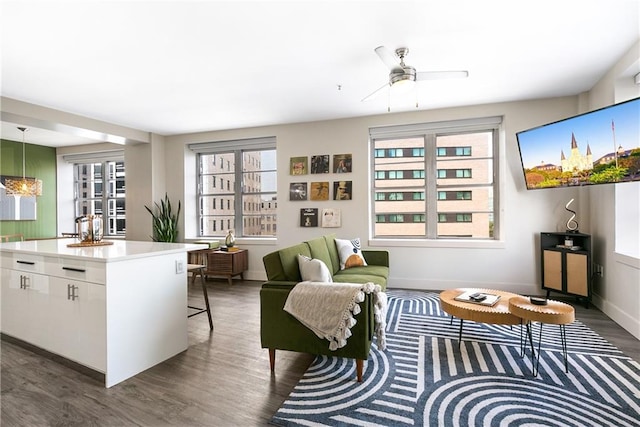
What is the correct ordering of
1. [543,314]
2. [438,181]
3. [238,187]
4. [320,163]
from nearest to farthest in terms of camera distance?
1. [543,314]
2. [438,181]
3. [320,163]
4. [238,187]

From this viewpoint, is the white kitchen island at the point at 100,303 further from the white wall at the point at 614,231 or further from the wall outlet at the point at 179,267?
the white wall at the point at 614,231

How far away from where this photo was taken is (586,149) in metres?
3.17

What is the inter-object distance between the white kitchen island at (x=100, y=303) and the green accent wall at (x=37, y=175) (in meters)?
4.86

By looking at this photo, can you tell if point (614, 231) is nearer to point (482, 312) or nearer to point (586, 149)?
point (586, 149)

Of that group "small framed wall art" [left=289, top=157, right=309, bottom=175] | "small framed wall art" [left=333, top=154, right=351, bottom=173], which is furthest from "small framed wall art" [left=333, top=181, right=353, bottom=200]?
"small framed wall art" [left=289, top=157, right=309, bottom=175]

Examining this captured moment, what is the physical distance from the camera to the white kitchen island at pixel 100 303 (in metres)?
2.15

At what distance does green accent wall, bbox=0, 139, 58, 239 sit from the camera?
620 cm

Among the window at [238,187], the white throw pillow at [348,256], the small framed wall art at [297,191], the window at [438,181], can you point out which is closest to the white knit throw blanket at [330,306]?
the white throw pillow at [348,256]

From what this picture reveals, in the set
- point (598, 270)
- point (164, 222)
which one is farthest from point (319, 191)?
point (598, 270)

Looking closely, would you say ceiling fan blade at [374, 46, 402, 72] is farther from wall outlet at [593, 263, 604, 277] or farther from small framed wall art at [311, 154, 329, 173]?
wall outlet at [593, 263, 604, 277]

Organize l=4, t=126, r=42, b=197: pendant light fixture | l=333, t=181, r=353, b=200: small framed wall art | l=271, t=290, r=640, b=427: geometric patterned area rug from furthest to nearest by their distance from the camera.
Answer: l=333, t=181, r=353, b=200: small framed wall art < l=4, t=126, r=42, b=197: pendant light fixture < l=271, t=290, r=640, b=427: geometric patterned area rug

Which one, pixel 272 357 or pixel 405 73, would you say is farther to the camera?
pixel 405 73

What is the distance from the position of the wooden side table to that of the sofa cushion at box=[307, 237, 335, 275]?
2.24m

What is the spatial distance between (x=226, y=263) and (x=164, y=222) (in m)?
1.60
